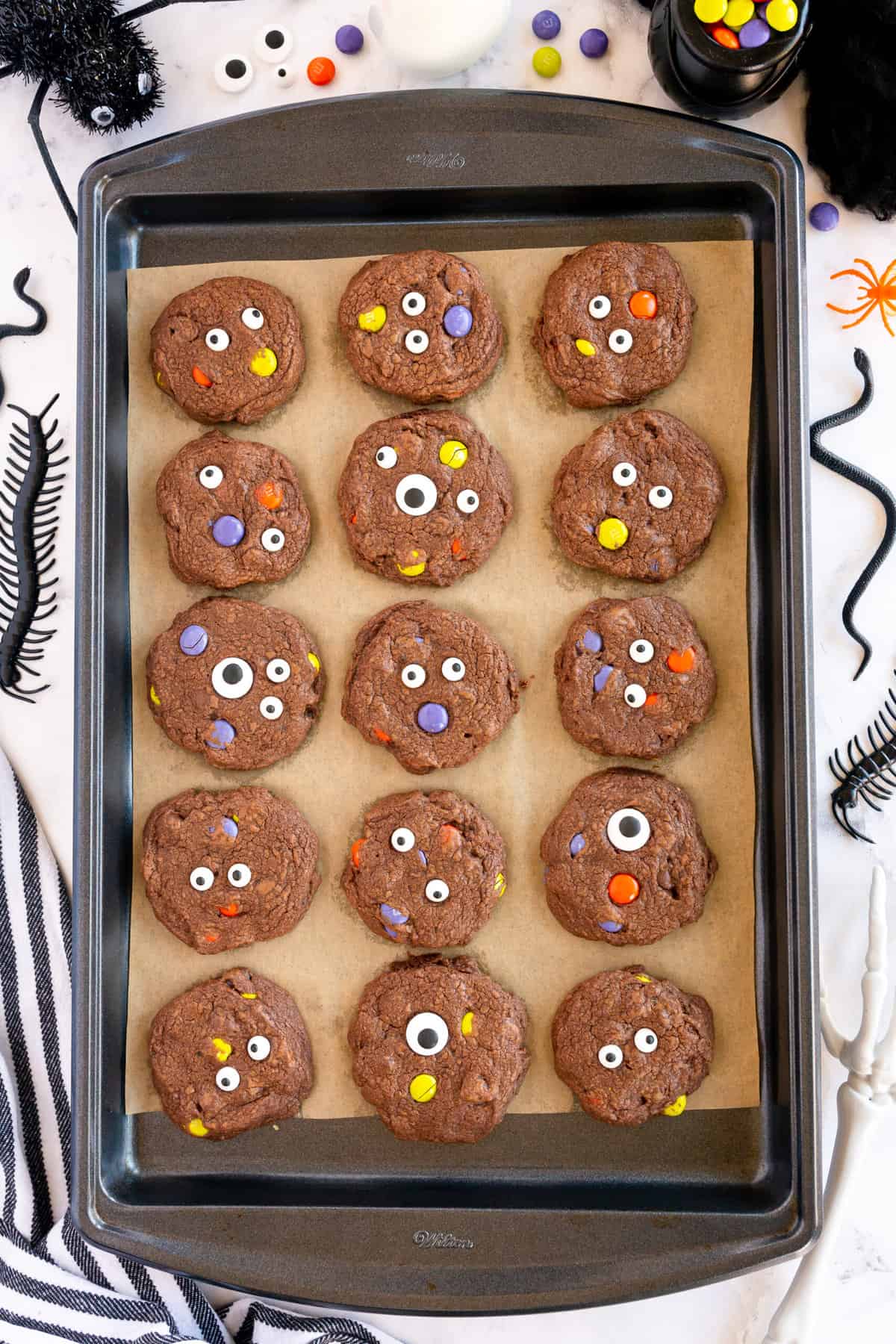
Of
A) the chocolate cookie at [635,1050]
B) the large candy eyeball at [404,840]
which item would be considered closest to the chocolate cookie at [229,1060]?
the large candy eyeball at [404,840]

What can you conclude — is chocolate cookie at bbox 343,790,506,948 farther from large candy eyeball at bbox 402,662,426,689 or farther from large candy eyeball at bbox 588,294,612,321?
large candy eyeball at bbox 588,294,612,321

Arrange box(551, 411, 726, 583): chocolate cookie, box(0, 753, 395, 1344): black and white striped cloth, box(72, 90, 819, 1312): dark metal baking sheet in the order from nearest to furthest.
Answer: box(72, 90, 819, 1312): dark metal baking sheet → box(551, 411, 726, 583): chocolate cookie → box(0, 753, 395, 1344): black and white striped cloth

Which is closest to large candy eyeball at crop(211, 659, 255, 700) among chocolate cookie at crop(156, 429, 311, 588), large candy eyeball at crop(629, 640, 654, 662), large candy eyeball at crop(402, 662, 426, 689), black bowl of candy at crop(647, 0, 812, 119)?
chocolate cookie at crop(156, 429, 311, 588)

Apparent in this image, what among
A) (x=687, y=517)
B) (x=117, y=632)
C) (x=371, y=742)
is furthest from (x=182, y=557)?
(x=687, y=517)

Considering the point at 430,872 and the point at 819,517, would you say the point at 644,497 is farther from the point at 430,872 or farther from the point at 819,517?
the point at 430,872

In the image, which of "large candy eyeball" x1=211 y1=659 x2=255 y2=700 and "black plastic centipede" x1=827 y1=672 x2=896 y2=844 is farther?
"black plastic centipede" x1=827 y1=672 x2=896 y2=844

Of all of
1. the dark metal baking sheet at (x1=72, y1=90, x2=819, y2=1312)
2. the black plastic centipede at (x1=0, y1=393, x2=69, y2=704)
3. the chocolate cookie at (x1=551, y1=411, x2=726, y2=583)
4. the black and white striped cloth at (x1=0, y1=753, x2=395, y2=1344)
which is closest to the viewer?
the dark metal baking sheet at (x1=72, y1=90, x2=819, y2=1312)
